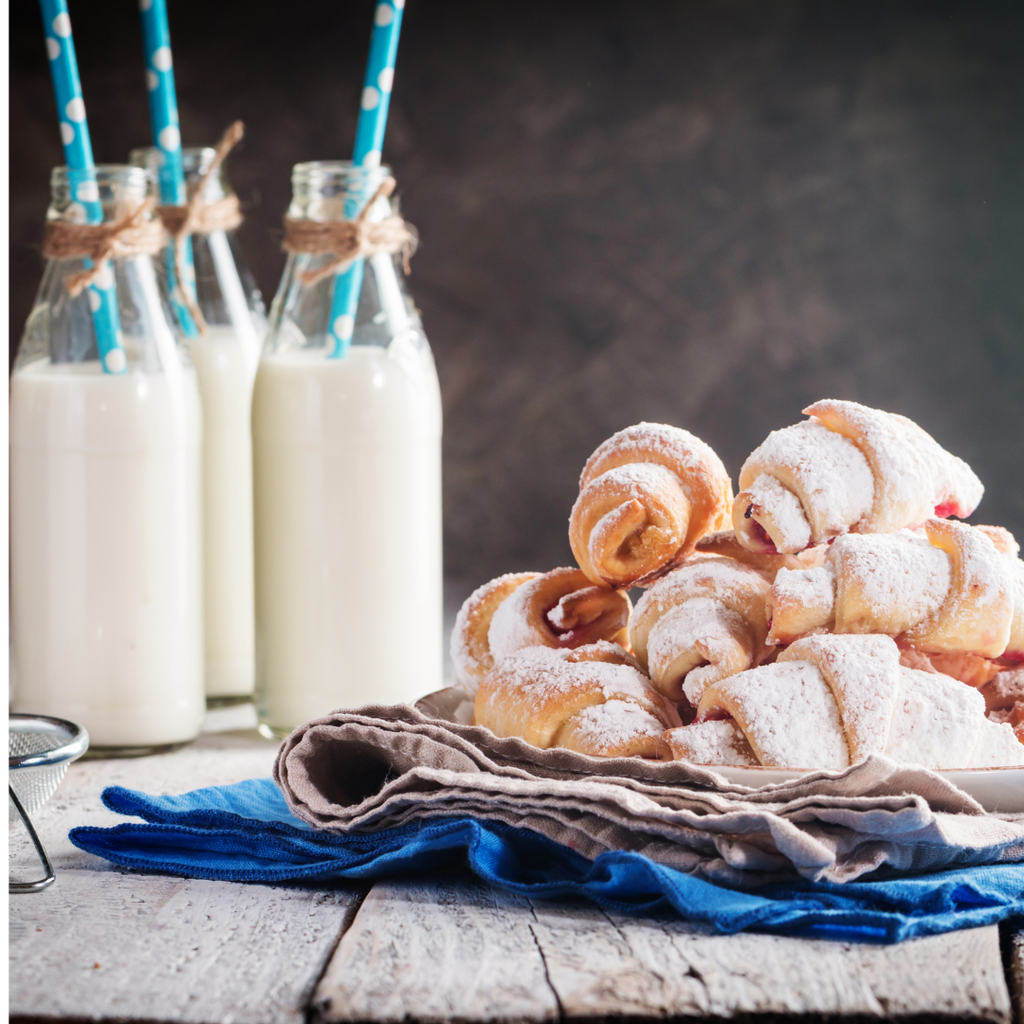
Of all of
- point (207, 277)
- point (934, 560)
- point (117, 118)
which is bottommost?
point (934, 560)

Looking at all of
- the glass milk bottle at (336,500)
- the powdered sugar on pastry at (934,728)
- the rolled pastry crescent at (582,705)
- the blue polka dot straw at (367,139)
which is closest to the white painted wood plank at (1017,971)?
the powdered sugar on pastry at (934,728)

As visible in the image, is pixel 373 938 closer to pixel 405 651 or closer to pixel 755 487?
pixel 755 487

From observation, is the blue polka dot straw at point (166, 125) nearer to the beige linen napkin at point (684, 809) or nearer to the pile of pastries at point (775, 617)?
the pile of pastries at point (775, 617)

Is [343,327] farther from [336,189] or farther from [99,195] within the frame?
[99,195]

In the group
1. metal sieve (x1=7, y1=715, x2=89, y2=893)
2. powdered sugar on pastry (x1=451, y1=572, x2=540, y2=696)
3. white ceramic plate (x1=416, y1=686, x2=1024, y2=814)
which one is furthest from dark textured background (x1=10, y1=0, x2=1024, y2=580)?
white ceramic plate (x1=416, y1=686, x2=1024, y2=814)

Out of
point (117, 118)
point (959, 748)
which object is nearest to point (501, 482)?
point (117, 118)

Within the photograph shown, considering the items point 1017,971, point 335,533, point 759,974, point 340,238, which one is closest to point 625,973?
point 759,974
